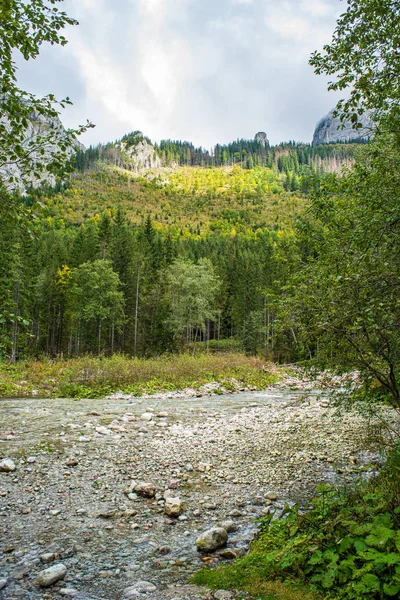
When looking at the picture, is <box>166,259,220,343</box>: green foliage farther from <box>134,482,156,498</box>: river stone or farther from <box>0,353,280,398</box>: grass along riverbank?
<box>134,482,156,498</box>: river stone

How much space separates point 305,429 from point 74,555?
756 cm

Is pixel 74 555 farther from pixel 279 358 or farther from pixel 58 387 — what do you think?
pixel 279 358

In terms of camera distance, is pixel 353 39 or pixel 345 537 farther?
pixel 353 39

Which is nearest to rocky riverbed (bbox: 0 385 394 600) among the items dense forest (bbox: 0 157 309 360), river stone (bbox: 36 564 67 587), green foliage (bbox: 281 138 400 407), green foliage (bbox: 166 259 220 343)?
river stone (bbox: 36 564 67 587)

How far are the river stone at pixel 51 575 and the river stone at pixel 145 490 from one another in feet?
7.29

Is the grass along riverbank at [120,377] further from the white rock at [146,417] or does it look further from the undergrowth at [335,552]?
the undergrowth at [335,552]

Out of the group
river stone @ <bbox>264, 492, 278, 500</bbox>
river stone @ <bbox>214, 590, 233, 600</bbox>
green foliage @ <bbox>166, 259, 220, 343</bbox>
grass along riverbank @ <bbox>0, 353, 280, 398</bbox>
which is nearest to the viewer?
river stone @ <bbox>214, 590, 233, 600</bbox>

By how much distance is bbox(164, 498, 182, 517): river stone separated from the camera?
5691 mm

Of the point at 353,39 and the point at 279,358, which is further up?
the point at 353,39

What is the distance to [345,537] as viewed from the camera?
143 inches

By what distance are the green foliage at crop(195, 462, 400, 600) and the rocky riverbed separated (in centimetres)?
50

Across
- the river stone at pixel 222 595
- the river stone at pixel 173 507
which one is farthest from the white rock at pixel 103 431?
the river stone at pixel 222 595

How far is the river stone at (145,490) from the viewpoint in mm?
6355

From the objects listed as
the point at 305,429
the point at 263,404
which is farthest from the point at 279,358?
the point at 305,429
